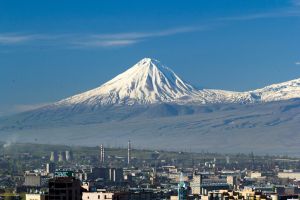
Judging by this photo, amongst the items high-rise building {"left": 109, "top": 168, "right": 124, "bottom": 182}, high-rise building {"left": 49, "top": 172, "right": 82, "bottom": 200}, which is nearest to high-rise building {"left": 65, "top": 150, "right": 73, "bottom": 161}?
high-rise building {"left": 109, "top": 168, "right": 124, "bottom": 182}

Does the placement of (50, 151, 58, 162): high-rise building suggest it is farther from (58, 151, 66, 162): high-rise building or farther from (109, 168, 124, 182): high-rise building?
(109, 168, 124, 182): high-rise building

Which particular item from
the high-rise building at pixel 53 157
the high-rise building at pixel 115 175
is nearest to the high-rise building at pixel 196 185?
the high-rise building at pixel 115 175

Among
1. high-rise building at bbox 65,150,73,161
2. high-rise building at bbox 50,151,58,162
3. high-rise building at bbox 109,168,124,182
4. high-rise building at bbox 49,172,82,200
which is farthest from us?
high-rise building at bbox 65,150,73,161

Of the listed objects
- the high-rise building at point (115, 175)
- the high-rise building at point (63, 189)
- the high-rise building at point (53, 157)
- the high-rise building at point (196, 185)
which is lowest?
the high-rise building at point (63, 189)

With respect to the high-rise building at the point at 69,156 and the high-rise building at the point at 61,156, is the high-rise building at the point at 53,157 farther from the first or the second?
the high-rise building at the point at 69,156

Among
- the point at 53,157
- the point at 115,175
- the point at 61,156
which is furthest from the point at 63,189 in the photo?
the point at 53,157

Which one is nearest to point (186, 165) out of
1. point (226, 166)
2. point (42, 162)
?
point (226, 166)

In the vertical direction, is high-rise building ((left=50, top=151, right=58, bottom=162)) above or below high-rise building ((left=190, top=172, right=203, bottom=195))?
above

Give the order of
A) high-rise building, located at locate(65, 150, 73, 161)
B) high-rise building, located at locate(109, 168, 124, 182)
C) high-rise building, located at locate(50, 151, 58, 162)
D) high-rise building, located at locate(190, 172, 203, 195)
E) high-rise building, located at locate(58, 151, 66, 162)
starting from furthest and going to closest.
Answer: high-rise building, located at locate(65, 150, 73, 161), high-rise building, located at locate(58, 151, 66, 162), high-rise building, located at locate(50, 151, 58, 162), high-rise building, located at locate(109, 168, 124, 182), high-rise building, located at locate(190, 172, 203, 195)

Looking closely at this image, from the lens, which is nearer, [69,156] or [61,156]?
[61,156]

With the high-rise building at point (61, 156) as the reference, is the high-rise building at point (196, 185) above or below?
below

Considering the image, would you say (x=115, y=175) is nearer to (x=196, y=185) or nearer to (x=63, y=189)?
(x=196, y=185)

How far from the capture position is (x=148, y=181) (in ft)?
477

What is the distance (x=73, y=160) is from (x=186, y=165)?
16203 millimetres
